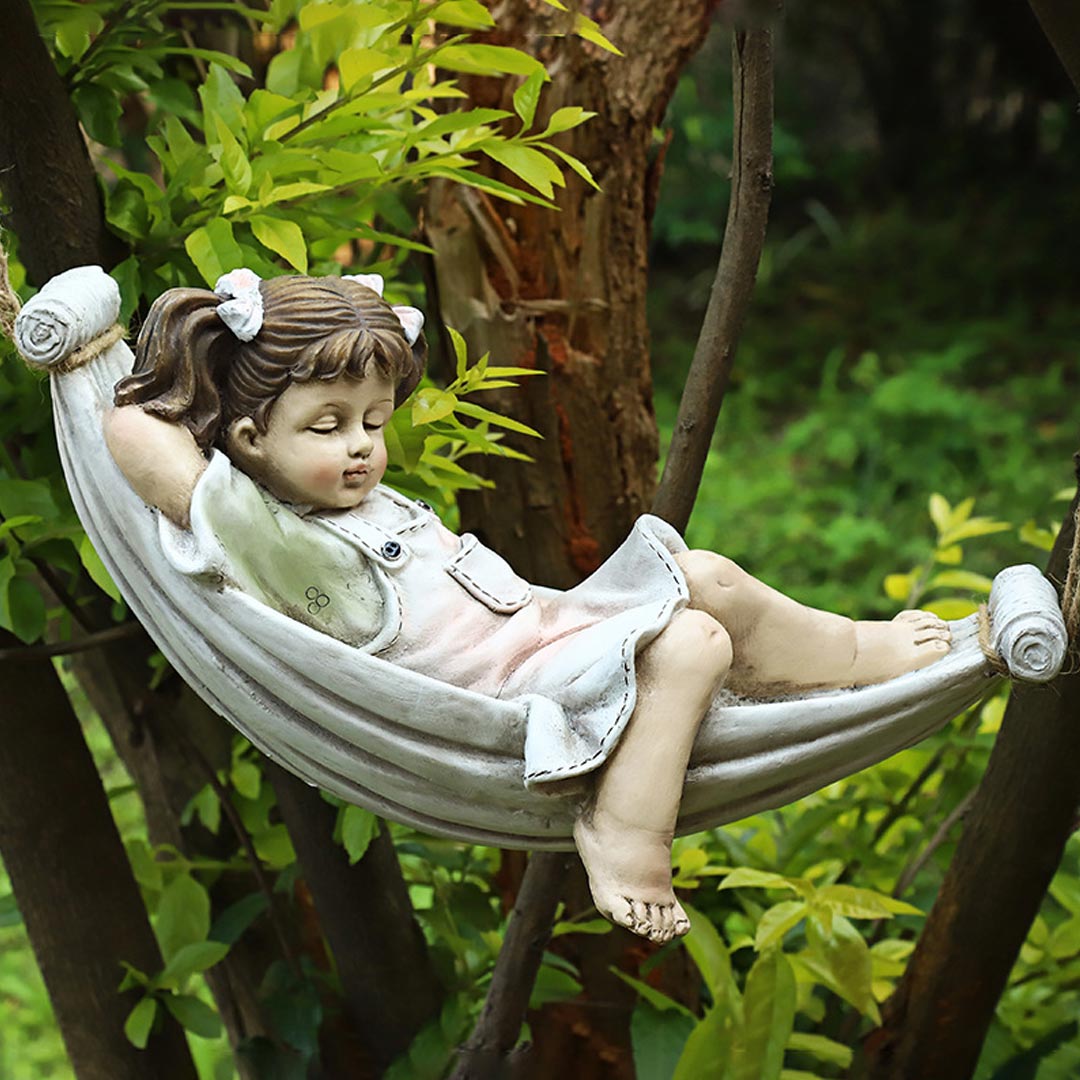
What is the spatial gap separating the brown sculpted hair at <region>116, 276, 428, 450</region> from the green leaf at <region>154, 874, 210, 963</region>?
745 millimetres

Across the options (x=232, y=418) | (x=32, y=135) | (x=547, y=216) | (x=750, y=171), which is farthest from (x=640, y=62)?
(x=232, y=418)

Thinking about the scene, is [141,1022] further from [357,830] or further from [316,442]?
[316,442]

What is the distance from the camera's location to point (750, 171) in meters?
1.20

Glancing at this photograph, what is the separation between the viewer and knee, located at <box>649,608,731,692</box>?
94 cm

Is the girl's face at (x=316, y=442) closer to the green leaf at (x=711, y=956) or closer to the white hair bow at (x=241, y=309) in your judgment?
the white hair bow at (x=241, y=309)

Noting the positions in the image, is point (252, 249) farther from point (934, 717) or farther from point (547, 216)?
point (934, 717)

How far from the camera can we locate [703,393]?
1.27 meters

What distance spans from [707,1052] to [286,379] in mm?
828

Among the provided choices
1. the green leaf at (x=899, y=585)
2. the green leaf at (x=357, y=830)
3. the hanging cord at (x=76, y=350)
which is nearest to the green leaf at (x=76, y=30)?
the hanging cord at (x=76, y=350)

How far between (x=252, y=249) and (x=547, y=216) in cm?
53

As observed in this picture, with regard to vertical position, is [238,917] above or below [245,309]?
below

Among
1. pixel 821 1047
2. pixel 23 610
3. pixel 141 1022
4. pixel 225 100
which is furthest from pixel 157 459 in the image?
pixel 821 1047

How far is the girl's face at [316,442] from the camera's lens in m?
0.96

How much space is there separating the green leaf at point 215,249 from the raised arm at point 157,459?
24 centimetres
